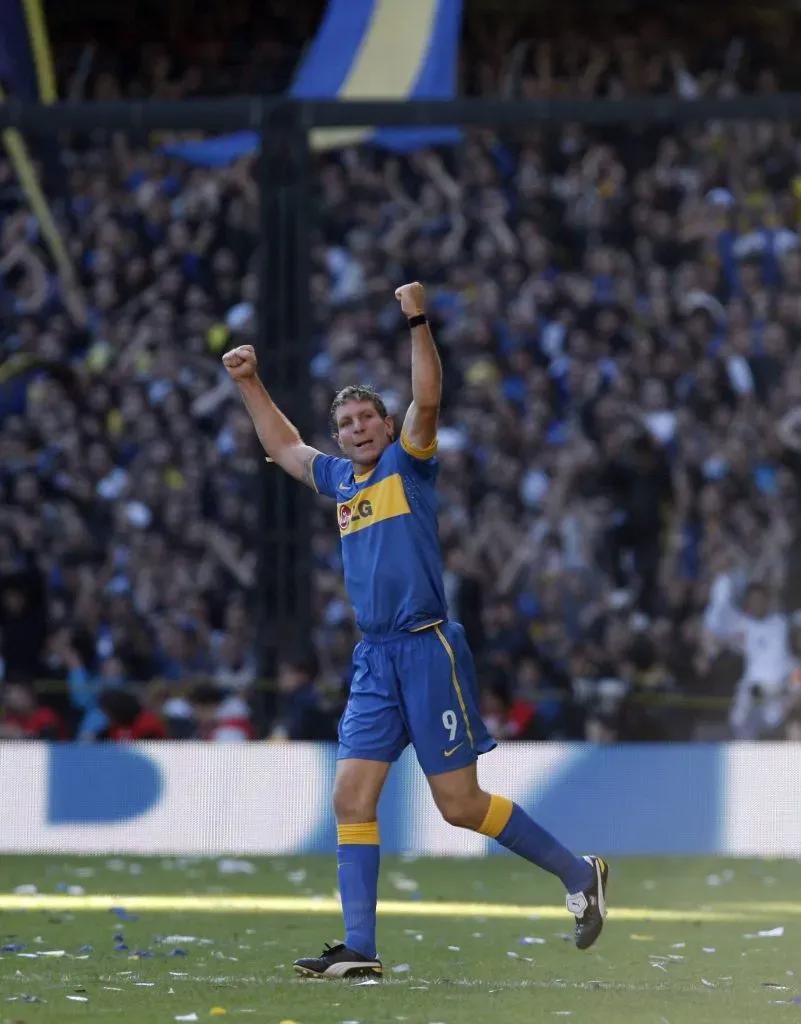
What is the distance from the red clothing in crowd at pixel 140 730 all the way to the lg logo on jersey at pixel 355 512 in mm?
5845

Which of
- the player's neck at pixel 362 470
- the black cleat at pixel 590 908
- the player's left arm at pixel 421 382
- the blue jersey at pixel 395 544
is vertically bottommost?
the black cleat at pixel 590 908

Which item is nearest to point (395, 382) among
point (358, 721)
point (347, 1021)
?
point (358, 721)

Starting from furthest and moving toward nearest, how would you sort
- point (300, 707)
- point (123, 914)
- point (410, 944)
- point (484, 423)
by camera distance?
1. point (484, 423)
2. point (300, 707)
3. point (123, 914)
4. point (410, 944)

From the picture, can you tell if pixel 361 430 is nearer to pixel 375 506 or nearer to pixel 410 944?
pixel 375 506

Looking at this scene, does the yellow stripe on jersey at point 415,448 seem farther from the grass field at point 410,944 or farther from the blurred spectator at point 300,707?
the blurred spectator at point 300,707

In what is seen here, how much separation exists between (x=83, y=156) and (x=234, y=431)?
4711 millimetres

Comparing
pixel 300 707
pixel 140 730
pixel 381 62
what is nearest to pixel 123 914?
pixel 300 707

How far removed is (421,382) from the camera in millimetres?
5973

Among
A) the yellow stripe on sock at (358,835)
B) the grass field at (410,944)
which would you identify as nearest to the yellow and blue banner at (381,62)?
the grass field at (410,944)

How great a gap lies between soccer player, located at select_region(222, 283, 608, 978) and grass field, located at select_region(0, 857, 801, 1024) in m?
0.51

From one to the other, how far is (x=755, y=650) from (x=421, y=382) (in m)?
7.93

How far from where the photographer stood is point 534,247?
17094mm

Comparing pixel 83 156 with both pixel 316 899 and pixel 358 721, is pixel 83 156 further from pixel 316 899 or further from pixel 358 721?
pixel 358 721

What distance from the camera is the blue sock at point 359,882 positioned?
20.1 feet
